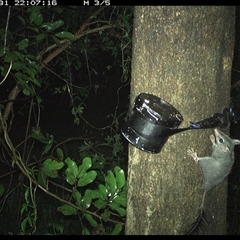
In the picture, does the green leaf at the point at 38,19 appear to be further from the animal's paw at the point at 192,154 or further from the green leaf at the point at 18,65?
the animal's paw at the point at 192,154

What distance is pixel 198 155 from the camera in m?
1.28

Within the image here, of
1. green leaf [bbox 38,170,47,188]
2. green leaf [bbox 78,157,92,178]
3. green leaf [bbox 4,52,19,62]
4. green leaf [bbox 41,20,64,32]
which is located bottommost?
green leaf [bbox 38,170,47,188]

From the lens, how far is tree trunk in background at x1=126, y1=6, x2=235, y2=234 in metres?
1.23

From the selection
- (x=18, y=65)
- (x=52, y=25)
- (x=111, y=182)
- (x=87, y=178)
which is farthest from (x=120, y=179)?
(x=52, y=25)

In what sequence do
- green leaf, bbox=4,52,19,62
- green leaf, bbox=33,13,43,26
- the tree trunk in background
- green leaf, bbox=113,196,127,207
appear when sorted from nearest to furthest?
the tree trunk in background → green leaf, bbox=113,196,127,207 → green leaf, bbox=4,52,19,62 → green leaf, bbox=33,13,43,26

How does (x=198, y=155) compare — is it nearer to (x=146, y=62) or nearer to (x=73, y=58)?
(x=146, y=62)

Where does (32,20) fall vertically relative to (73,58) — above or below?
above

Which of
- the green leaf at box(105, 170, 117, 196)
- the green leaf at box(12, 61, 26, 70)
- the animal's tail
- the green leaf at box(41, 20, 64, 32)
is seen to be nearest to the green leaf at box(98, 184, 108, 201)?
the green leaf at box(105, 170, 117, 196)

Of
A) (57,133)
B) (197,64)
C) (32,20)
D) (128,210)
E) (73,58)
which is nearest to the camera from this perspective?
(197,64)

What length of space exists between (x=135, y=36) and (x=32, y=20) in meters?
0.77

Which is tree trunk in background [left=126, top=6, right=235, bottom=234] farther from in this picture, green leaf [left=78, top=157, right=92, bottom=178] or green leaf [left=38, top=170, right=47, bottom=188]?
A: green leaf [left=38, top=170, right=47, bottom=188]

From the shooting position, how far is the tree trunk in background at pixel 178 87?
4.02 feet

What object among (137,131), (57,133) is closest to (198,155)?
(137,131)

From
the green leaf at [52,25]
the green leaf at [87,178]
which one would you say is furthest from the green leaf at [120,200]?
the green leaf at [52,25]
